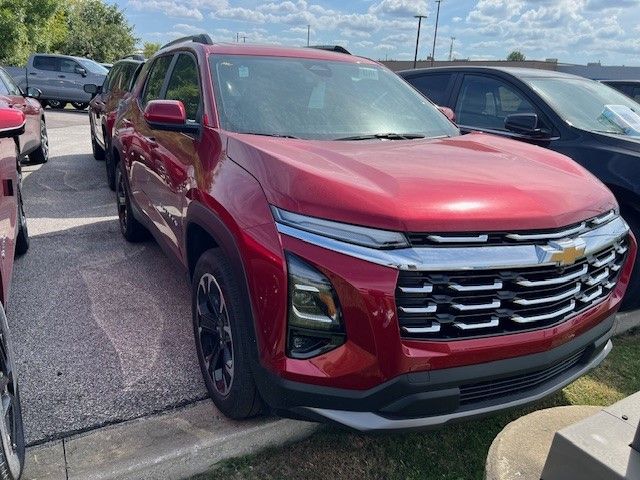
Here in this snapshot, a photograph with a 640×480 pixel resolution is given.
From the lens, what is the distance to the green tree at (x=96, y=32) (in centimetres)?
3747

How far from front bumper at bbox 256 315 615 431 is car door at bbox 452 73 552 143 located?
9.32 ft

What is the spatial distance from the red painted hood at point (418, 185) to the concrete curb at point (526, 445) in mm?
884

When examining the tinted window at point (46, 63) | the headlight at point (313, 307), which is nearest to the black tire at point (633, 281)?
the headlight at point (313, 307)

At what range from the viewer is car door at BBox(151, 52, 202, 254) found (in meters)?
3.00

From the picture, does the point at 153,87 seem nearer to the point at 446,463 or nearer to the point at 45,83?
the point at 446,463

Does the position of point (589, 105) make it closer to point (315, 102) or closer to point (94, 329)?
point (315, 102)

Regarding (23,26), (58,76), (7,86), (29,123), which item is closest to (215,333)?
(29,123)

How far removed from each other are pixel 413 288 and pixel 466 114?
12.5ft

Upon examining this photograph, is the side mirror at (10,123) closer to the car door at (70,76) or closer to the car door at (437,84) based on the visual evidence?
the car door at (437,84)

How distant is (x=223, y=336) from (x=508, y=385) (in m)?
1.26

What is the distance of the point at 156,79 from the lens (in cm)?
432

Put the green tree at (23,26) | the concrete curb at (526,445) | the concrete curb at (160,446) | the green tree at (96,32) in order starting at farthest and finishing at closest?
the green tree at (96,32)
the green tree at (23,26)
the concrete curb at (160,446)
the concrete curb at (526,445)

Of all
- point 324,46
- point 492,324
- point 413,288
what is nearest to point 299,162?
point 413,288

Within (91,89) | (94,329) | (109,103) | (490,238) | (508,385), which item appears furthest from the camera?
(91,89)
